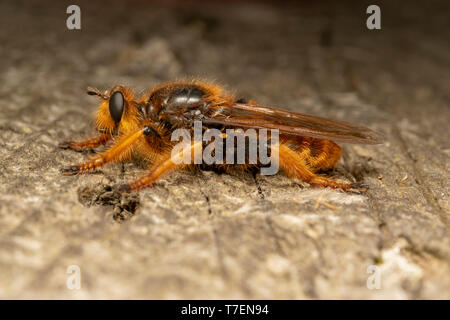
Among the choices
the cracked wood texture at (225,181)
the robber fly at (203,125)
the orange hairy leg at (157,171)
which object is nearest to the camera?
the cracked wood texture at (225,181)

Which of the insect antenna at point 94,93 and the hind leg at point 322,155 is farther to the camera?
the insect antenna at point 94,93

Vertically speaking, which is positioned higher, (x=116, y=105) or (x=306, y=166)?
(x=116, y=105)

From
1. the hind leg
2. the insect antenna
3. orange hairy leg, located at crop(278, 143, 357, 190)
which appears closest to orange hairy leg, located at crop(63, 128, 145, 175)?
the insect antenna

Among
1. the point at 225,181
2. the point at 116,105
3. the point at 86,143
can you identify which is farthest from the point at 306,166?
the point at 86,143

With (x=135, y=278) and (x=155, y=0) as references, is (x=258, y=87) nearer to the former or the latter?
(x=155, y=0)

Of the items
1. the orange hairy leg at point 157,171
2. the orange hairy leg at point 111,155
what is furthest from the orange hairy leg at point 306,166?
the orange hairy leg at point 111,155

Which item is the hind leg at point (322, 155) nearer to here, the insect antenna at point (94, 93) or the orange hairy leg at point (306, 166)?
the orange hairy leg at point (306, 166)

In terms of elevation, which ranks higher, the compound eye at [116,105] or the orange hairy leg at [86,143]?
the compound eye at [116,105]

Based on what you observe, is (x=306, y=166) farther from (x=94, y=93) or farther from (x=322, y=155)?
(x=94, y=93)
